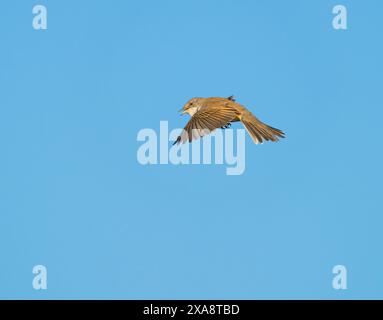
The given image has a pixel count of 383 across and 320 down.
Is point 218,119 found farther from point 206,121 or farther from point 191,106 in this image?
point 191,106

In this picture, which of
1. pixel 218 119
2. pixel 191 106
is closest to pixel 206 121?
pixel 218 119

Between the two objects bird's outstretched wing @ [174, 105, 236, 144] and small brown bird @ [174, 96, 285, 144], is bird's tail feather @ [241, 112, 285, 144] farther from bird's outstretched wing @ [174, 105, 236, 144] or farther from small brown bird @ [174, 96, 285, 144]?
bird's outstretched wing @ [174, 105, 236, 144]

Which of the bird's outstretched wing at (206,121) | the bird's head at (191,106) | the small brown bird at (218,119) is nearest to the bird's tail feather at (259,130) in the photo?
the small brown bird at (218,119)

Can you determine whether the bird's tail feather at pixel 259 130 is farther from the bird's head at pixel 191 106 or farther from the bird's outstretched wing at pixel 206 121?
the bird's head at pixel 191 106

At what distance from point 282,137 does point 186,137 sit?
6.44 feet

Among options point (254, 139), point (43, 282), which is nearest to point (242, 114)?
point (254, 139)

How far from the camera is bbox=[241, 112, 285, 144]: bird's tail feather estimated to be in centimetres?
1256

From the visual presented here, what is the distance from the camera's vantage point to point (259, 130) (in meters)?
12.8

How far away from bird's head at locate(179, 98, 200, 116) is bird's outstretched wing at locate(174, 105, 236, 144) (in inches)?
17.5

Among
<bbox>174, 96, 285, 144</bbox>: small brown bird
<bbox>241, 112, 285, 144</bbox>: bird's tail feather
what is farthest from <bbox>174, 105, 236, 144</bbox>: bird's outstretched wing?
<bbox>241, 112, 285, 144</bbox>: bird's tail feather
